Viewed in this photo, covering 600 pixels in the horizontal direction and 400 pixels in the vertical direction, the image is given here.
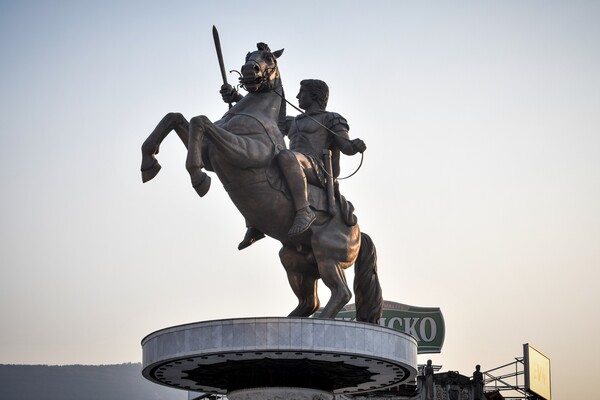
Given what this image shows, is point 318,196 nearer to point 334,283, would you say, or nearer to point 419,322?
point 334,283

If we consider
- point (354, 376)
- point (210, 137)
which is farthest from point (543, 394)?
point (210, 137)

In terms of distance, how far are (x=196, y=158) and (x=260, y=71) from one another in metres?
3.95

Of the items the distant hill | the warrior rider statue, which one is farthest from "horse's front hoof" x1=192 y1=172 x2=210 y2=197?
the distant hill

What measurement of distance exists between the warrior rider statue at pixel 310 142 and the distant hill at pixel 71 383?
92397 mm

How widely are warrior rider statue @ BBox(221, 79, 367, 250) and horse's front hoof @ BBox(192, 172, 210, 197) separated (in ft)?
8.08

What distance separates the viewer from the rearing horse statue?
28.9m

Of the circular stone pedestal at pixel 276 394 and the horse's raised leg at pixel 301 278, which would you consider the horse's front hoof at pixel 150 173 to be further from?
the circular stone pedestal at pixel 276 394

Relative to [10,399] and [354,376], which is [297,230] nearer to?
[354,376]

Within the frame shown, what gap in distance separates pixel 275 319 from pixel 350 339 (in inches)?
74.5

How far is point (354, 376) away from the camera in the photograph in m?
31.2

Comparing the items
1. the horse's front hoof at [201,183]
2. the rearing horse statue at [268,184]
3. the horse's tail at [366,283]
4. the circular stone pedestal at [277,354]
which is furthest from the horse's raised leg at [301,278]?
the horse's front hoof at [201,183]

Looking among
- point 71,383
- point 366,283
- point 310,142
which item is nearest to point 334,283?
point 366,283

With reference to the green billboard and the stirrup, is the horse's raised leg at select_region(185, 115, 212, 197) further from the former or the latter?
the green billboard

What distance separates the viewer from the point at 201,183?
28109 millimetres
